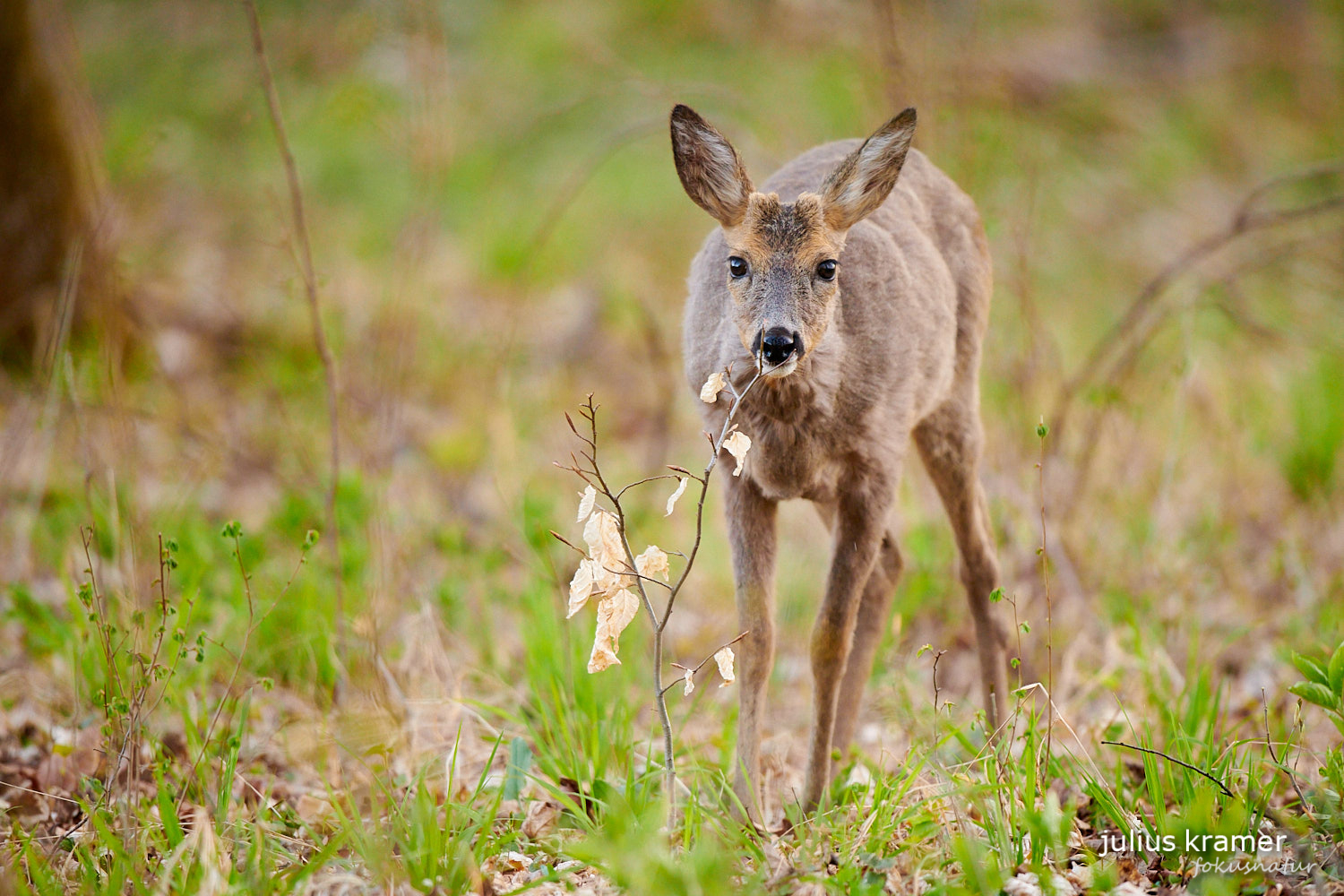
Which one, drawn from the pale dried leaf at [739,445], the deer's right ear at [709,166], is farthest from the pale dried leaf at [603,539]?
the deer's right ear at [709,166]

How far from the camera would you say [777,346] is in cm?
276

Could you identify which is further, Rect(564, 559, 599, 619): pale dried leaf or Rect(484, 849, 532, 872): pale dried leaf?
Rect(484, 849, 532, 872): pale dried leaf

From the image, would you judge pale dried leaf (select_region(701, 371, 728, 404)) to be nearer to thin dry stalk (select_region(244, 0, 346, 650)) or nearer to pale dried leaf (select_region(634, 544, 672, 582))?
pale dried leaf (select_region(634, 544, 672, 582))

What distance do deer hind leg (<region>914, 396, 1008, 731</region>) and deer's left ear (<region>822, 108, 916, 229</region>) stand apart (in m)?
1.04

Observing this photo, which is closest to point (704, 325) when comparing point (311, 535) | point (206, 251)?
point (311, 535)

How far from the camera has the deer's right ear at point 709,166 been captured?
120 inches

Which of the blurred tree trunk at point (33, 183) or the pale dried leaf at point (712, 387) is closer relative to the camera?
the pale dried leaf at point (712, 387)

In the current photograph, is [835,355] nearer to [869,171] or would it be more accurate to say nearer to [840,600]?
[869,171]

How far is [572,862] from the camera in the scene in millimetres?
3055

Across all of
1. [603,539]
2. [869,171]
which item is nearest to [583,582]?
[603,539]

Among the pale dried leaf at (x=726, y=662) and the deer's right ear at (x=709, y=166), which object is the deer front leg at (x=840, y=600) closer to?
the pale dried leaf at (x=726, y=662)

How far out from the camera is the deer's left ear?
303cm

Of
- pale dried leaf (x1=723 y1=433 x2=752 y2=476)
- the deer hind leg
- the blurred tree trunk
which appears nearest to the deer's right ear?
pale dried leaf (x1=723 y1=433 x2=752 y2=476)

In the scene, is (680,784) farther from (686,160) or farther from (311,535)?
(686,160)
